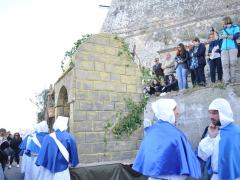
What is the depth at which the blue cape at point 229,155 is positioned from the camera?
4.09 meters

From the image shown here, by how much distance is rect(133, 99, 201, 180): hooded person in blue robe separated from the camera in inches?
157

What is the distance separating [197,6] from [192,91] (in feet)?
68.1

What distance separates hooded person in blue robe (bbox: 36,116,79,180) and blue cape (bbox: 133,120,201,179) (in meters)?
2.64

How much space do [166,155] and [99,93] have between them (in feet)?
13.5

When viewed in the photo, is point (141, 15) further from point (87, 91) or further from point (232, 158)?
point (232, 158)

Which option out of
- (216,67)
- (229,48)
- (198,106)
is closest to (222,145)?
(198,106)

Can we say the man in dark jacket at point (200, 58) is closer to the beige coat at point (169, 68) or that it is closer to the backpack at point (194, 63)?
the backpack at point (194, 63)

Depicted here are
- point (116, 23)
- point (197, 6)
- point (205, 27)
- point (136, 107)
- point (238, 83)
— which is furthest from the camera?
Answer: point (116, 23)

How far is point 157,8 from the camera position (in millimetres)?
30078

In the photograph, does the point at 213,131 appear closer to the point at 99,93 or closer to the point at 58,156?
the point at 58,156

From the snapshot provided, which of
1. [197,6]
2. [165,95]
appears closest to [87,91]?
[165,95]

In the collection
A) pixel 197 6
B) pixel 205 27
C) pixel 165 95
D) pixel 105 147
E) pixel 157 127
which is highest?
pixel 197 6

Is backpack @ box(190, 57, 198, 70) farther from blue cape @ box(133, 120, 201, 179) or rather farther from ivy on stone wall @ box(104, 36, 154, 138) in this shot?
blue cape @ box(133, 120, 201, 179)

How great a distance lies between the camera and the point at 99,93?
7.93 metres
